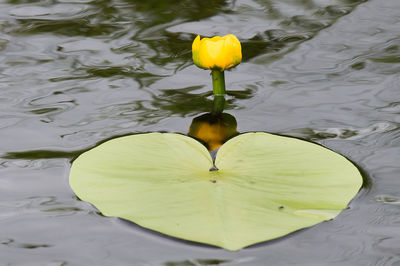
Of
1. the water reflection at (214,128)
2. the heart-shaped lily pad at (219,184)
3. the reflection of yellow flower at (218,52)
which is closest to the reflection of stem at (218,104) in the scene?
the water reflection at (214,128)

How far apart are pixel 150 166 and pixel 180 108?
360mm

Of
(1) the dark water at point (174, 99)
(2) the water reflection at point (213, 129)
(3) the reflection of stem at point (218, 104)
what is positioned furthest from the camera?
(3) the reflection of stem at point (218, 104)

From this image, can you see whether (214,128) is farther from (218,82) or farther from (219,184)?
(219,184)

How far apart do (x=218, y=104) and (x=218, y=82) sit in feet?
0.19

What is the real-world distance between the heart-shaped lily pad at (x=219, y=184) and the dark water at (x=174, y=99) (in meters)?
0.03

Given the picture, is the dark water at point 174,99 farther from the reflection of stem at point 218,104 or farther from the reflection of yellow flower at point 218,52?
the reflection of yellow flower at point 218,52

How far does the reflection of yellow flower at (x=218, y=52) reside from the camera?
60.9 inches

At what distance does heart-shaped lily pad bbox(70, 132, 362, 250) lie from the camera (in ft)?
3.60

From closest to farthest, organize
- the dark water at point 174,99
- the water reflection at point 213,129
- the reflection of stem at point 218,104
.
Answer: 1. the dark water at point 174,99
2. the water reflection at point 213,129
3. the reflection of stem at point 218,104

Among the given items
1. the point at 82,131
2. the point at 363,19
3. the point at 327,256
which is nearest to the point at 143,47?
the point at 82,131

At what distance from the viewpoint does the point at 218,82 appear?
1.63 metres

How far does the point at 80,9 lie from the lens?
231 centimetres

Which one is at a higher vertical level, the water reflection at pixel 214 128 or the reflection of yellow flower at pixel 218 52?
the reflection of yellow flower at pixel 218 52

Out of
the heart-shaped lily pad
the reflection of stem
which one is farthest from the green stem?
the heart-shaped lily pad
